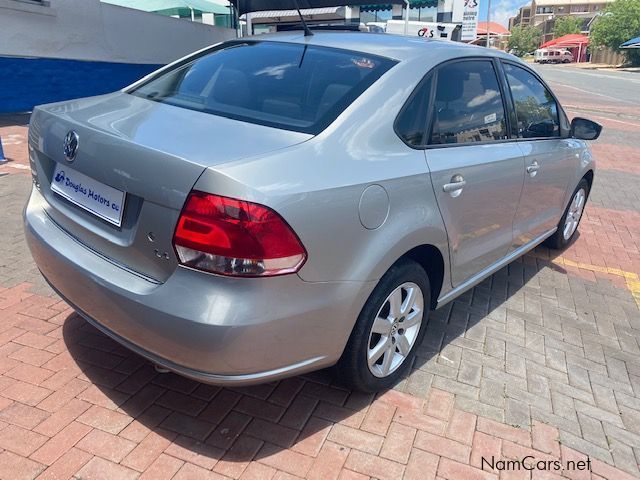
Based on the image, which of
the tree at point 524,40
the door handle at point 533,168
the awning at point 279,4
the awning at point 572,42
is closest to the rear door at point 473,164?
the door handle at point 533,168

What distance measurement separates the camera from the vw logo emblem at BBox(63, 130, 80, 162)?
235 cm

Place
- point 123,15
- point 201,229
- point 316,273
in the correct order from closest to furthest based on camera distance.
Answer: point 201,229, point 316,273, point 123,15

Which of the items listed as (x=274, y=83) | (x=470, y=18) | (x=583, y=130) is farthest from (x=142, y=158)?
(x=470, y=18)

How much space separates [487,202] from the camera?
124 inches

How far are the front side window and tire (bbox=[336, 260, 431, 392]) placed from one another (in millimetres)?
1525

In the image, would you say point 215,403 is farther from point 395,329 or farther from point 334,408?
point 395,329

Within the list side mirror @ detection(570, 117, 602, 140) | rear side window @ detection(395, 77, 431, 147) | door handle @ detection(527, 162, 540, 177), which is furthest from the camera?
side mirror @ detection(570, 117, 602, 140)

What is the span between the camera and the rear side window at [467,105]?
288 centimetres

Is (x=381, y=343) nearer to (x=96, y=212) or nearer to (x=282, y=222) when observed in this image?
(x=282, y=222)

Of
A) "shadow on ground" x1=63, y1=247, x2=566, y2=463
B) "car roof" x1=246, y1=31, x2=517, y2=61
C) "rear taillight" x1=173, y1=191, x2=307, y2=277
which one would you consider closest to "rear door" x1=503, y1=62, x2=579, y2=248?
"car roof" x1=246, y1=31, x2=517, y2=61

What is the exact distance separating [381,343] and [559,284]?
2.34 meters

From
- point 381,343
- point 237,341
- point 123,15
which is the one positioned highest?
point 123,15

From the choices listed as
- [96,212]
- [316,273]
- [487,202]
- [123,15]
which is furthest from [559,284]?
[123,15]

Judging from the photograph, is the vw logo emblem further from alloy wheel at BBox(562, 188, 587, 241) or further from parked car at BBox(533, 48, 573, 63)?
parked car at BBox(533, 48, 573, 63)
